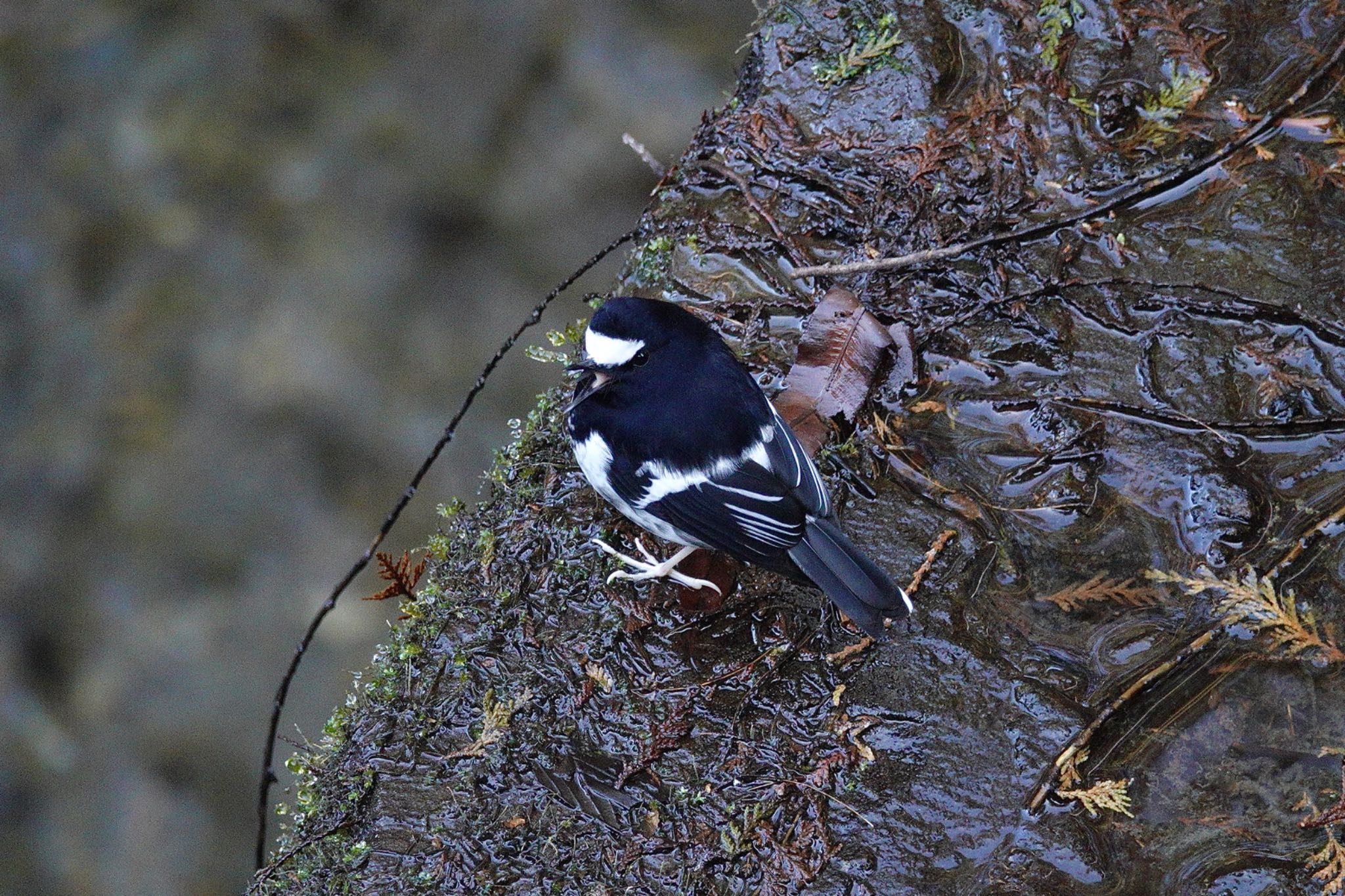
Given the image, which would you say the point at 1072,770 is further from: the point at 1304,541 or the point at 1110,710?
the point at 1304,541

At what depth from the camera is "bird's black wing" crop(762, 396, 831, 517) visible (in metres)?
2.90

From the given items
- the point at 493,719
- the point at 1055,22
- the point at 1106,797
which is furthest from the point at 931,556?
the point at 1055,22

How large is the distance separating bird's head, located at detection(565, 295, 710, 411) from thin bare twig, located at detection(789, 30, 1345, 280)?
2.58ft

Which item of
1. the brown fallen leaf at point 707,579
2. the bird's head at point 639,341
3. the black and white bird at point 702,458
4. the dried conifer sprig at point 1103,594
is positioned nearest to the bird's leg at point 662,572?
the brown fallen leaf at point 707,579

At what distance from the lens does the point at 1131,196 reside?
11.5 feet

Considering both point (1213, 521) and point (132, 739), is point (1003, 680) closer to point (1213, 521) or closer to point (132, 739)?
point (1213, 521)

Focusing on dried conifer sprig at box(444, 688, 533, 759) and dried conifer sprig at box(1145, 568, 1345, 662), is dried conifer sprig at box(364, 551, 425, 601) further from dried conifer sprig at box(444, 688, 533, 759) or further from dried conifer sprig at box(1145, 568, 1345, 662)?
dried conifer sprig at box(1145, 568, 1345, 662)

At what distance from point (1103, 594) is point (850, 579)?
842 mm

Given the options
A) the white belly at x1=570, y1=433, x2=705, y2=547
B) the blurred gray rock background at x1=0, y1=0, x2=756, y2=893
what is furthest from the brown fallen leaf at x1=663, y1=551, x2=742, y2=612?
the blurred gray rock background at x1=0, y1=0, x2=756, y2=893

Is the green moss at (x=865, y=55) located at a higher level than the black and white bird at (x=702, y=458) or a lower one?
higher

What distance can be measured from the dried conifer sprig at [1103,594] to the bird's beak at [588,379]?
5.06ft

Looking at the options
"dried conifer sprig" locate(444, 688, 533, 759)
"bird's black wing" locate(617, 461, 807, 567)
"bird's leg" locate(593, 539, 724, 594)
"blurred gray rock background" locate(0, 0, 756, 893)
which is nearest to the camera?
"bird's black wing" locate(617, 461, 807, 567)

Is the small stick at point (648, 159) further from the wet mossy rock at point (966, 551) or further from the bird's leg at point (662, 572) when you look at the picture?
the bird's leg at point (662, 572)

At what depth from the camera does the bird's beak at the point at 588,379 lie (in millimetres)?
3084
